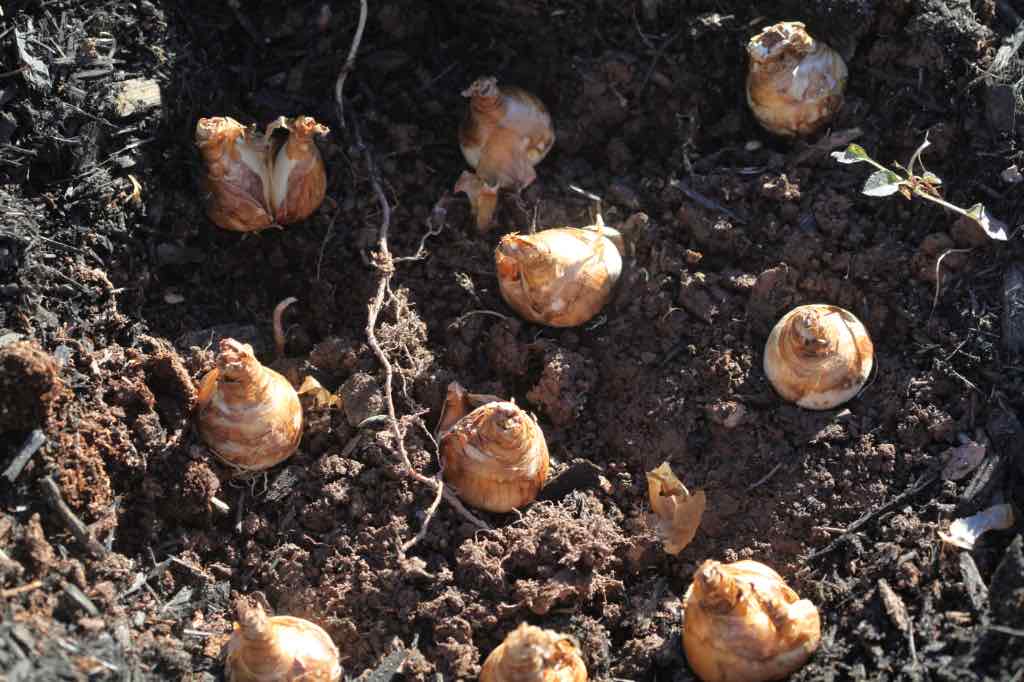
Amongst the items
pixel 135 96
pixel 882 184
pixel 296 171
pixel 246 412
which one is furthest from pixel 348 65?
pixel 882 184

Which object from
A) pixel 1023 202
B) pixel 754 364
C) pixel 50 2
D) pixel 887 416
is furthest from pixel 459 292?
pixel 1023 202

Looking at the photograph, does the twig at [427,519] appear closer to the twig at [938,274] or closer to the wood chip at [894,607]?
the wood chip at [894,607]

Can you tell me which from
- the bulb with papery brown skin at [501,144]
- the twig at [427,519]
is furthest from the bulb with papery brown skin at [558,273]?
the twig at [427,519]

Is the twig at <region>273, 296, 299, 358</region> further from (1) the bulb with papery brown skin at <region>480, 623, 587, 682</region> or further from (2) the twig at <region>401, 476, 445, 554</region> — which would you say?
(1) the bulb with papery brown skin at <region>480, 623, 587, 682</region>

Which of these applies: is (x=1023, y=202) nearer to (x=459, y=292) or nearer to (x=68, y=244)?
(x=459, y=292)

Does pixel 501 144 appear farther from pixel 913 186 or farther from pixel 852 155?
pixel 913 186

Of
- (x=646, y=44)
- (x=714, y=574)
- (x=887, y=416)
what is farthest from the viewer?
(x=646, y=44)

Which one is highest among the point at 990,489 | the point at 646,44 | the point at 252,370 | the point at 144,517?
the point at 646,44

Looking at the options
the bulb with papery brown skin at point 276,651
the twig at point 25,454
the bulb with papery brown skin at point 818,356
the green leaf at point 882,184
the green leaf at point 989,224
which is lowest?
the bulb with papery brown skin at point 276,651
